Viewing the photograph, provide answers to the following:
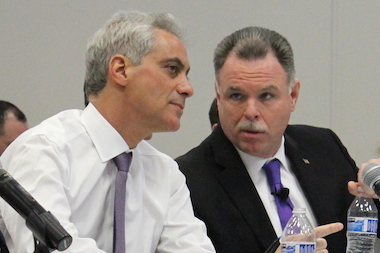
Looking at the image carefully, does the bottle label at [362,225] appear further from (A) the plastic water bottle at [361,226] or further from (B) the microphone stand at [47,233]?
(B) the microphone stand at [47,233]

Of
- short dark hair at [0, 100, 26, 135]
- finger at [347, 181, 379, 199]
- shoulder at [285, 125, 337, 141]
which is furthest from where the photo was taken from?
short dark hair at [0, 100, 26, 135]

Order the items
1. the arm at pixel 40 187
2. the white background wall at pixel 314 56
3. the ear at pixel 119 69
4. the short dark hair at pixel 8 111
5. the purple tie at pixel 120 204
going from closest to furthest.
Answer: the arm at pixel 40 187 < the purple tie at pixel 120 204 < the ear at pixel 119 69 < the short dark hair at pixel 8 111 < the white background wall at pixel 314 56

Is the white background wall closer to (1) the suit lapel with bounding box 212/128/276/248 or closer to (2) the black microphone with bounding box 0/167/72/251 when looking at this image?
(1) the suit lapel with bounding box 212/128/276/248

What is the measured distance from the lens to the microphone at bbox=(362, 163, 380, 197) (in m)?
1.85

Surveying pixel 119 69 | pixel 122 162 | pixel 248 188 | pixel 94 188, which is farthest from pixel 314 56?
pixel 94 188

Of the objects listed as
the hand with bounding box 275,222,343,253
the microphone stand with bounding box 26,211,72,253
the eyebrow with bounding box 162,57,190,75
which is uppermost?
the eyebrow with bounding box 162,57,190,75

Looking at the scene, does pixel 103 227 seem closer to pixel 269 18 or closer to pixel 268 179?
pixel 268 179

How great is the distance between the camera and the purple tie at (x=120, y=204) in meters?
2.03

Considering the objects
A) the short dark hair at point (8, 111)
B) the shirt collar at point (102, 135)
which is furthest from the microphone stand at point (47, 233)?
the short dark hair at point (8, 111)

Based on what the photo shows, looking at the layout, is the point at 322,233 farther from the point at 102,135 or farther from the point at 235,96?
the point at 102,135

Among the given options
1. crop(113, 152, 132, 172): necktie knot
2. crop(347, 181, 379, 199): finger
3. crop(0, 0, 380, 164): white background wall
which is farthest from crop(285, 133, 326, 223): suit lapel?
crop(0, 0, 380, 164): white background wall

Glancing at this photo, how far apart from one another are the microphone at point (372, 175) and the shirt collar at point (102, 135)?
2.42 feet

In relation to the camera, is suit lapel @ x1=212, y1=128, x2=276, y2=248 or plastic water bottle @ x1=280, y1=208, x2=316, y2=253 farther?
suit lapel @ x1=212, y1=128, x2=276, y2=248

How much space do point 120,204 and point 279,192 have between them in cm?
77
